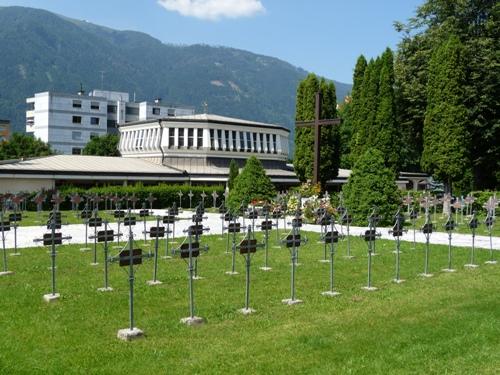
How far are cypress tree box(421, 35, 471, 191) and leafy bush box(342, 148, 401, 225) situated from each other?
1124cm

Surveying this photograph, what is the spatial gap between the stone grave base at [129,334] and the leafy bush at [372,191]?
21213 mm

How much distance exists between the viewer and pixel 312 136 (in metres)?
43.6

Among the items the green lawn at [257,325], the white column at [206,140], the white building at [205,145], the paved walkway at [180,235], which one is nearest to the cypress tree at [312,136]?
the white building at [205,145]

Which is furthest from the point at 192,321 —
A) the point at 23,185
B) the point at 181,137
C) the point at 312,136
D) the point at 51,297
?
the point at 181,137

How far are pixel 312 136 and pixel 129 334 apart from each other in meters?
35.5

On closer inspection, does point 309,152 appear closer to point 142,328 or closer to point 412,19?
point 412,19

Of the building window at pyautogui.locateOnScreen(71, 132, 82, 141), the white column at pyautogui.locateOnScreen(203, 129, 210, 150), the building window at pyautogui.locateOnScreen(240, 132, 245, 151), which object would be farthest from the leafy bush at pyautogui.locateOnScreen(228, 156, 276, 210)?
the building window at pyautogui.locateOnScreen(71, 132, 82, 141)

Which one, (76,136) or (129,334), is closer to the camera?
(129,334)

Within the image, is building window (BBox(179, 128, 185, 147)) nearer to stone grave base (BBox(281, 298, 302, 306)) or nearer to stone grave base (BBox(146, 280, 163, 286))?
stone grave base (BBox(146, 280, 163, 286))

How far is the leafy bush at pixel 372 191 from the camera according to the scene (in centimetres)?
2953

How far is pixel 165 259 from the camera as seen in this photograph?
→ 18078 millimetres

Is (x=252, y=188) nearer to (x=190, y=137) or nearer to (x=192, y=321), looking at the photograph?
(x=190, y=137)

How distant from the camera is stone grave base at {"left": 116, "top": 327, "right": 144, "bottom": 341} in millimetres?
9289

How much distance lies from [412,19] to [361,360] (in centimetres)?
4469
